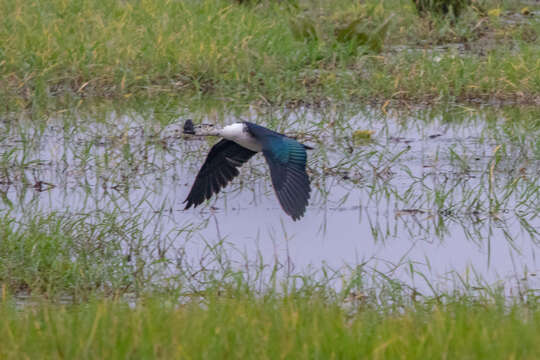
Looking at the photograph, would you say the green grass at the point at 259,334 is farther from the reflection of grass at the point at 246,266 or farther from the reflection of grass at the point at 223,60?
the reflection of grass at the point at 223,60

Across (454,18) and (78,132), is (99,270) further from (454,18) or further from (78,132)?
(454,18)

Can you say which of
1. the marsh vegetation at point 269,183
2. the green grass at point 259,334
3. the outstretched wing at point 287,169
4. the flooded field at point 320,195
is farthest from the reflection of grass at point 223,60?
the green grass at point 259,334

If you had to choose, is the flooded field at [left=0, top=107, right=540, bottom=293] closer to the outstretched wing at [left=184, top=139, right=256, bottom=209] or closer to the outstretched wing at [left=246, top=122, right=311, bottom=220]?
the outstretched wing at [left=184, top=139, right=256, bottom=209]

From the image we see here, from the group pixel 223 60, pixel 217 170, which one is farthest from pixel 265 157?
pixel 223 60

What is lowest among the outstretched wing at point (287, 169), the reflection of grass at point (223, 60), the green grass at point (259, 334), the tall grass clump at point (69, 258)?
the green grass at point (259, 334)

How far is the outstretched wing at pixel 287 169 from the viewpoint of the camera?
4.50 meters

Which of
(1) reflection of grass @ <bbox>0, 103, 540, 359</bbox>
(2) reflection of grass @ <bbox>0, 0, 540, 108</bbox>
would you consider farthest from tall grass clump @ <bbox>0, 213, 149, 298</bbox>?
(2) reflection of grass @ <bbox>0, 0, 540, 108</bbox>

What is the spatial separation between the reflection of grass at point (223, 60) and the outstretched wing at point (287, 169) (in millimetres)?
1971

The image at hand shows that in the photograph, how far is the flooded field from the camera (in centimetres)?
438

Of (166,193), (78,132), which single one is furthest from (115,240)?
(78,132)

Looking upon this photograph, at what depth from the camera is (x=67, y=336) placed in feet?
9.51

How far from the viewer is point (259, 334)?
2941 millimetres

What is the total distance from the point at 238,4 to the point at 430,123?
3008 millimetres

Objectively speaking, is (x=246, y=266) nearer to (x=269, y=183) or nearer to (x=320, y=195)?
(x=320, y=195)
